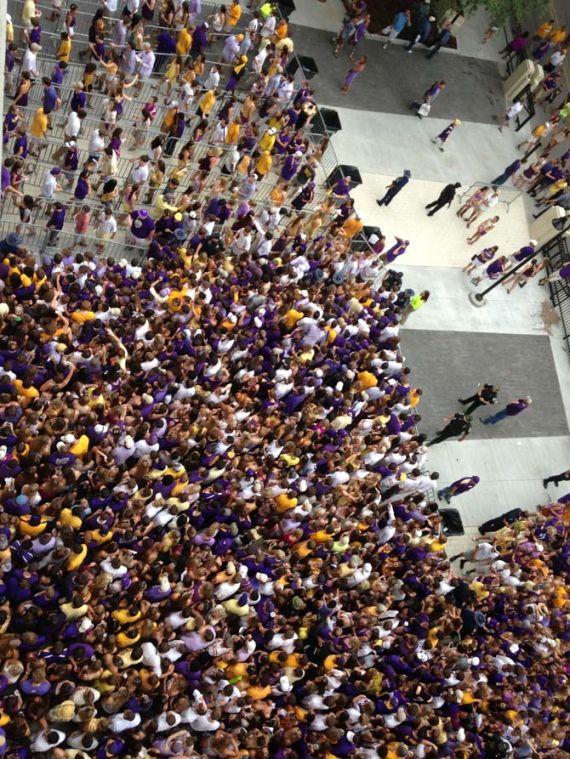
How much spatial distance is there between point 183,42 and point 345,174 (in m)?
5.44

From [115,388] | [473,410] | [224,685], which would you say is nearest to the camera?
[224,685]

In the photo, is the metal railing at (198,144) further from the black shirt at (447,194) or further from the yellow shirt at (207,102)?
the black shirt at (447,194)

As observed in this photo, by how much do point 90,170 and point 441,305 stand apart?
35.6 ft

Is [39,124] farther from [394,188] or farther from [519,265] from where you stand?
[519,265]

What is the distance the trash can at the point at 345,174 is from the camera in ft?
69.2

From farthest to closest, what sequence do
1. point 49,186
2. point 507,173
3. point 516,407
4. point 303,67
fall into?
1. point 507,173
2. point 303,67
3. point 516,407
4. point 49,186

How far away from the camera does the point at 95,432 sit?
460 inches

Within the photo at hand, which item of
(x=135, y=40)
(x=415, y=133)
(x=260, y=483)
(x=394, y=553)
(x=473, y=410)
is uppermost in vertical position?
(x=415, y=133)

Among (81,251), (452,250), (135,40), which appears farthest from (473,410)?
(135,40)

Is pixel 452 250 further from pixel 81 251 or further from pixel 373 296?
pixel 81 251

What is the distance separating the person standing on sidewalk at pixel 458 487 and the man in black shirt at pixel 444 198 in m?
8.85

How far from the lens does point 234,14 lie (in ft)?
67.9

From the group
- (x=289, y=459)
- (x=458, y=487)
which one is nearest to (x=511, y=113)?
(x=458, y=487)

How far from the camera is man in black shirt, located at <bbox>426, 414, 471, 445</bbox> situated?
18391 millimetres
